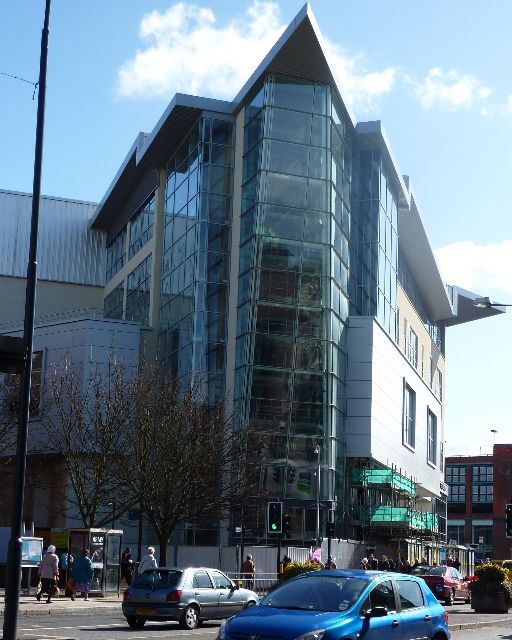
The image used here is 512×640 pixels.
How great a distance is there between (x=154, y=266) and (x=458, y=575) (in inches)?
1037

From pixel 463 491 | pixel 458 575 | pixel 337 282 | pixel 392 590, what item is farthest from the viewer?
pixel 463 491

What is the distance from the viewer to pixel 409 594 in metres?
14.2

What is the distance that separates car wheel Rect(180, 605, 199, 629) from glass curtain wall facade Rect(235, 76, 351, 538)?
87.4ft

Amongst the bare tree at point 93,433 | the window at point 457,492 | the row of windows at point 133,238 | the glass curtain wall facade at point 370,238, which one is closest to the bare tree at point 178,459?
the bare tree at point 93,433

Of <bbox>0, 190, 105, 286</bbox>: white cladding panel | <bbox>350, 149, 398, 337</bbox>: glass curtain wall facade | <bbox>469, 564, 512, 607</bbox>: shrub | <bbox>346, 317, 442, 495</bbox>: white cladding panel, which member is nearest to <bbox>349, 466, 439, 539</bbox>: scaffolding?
<bbox>346, 317, 442, 495</bbox>: white cladding panel

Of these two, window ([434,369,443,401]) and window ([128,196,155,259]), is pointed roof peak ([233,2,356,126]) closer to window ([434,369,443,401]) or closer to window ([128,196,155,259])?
window ([128,196,155,259])

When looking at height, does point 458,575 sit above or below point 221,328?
below

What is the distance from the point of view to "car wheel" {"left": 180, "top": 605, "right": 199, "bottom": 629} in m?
24.1

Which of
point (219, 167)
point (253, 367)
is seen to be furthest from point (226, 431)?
point (219, 167)

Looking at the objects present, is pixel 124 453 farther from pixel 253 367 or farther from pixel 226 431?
pixel 253 367

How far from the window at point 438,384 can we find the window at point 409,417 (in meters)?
14.4

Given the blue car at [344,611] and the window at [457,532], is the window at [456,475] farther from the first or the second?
the blue car at [344,611]

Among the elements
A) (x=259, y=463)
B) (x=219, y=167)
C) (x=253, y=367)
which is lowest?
(x=259, y=463)

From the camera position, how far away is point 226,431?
4662 centimetres
